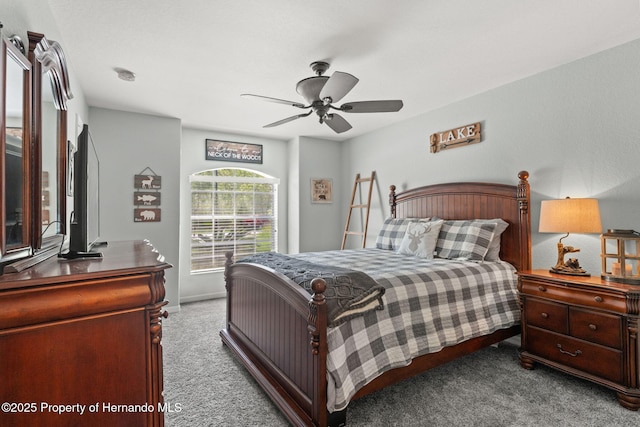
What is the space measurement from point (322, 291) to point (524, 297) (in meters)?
1.91

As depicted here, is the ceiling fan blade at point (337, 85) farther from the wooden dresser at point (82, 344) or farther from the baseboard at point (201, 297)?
the baseboard at point (201, 297)

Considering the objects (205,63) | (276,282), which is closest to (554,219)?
(276,282)

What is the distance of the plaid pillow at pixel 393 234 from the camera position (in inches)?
144

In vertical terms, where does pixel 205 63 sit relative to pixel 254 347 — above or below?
above

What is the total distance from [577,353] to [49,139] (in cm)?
355

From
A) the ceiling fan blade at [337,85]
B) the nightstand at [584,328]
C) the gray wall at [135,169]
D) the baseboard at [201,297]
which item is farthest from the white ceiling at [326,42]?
the baseboard at [201,297]

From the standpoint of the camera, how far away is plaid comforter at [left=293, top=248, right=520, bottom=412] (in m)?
1.74

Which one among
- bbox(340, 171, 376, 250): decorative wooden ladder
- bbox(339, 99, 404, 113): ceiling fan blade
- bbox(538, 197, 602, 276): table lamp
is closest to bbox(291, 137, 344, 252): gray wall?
bbox(340, 171, 376, 250): decorative wooden ladder

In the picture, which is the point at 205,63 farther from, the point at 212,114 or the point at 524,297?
the point at 524,297

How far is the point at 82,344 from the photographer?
1.01 meters

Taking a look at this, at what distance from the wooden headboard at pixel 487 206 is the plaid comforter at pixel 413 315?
0.80 feet

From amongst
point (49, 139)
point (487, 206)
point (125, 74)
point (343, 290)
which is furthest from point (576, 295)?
point (125, 74)

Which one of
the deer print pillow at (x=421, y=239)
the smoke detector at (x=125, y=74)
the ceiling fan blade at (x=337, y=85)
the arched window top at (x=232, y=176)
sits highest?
the smoke detector at (x=125, y=74)

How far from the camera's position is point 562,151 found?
8.99 feet
